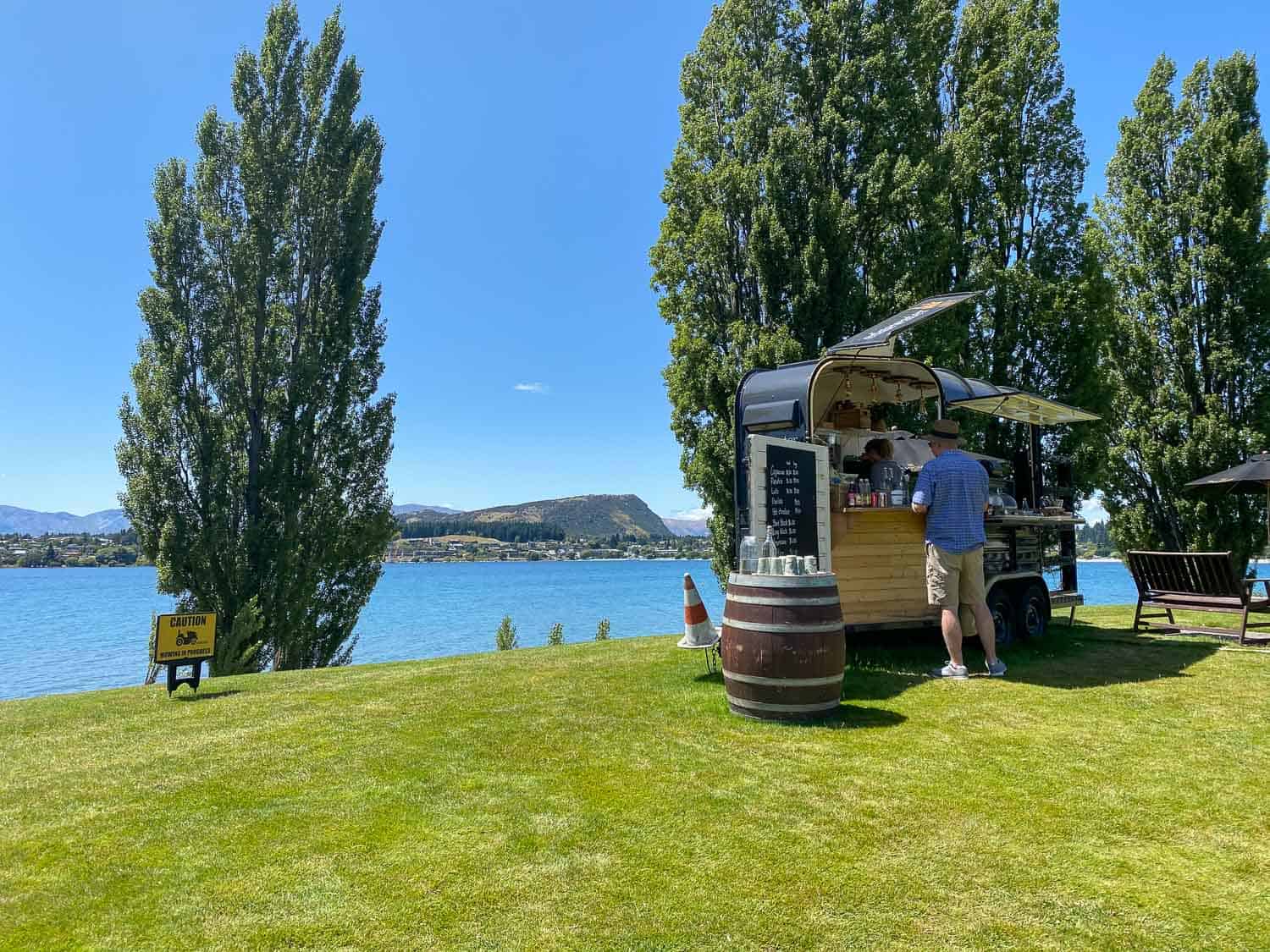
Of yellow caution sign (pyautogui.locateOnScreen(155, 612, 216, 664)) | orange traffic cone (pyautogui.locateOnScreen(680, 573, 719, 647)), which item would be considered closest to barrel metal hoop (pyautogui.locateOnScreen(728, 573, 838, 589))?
orange traffic cone (pyautogui.locateOnScreen(680, 573, 719, 647))

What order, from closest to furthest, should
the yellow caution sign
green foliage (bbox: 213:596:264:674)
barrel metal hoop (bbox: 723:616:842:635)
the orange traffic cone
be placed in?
barrel metal hoop (bbox: 723:616:842:635) → the yellow caution sign → the orange traffic cone → green foliage (bbox: 213:596:264:674)

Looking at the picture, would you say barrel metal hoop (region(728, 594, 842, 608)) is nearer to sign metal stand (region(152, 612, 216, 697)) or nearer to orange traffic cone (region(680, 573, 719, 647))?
orange traffic cone (region(680, 573, 719, 647))

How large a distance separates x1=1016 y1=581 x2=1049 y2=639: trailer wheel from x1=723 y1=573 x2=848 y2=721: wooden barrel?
14.1 feet

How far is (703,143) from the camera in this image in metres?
12.8

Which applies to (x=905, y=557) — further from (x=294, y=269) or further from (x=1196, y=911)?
(x=294, y=269)

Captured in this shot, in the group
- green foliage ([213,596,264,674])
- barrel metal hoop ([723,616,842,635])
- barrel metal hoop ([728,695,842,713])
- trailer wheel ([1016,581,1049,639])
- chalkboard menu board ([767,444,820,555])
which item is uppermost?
chalkboard menu board ([767,444,820,555])

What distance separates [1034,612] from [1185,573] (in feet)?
5.89

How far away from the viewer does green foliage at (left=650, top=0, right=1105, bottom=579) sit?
11852 millimetres

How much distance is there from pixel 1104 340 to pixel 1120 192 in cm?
524

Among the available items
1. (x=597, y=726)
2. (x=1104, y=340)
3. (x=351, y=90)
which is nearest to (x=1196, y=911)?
(x=597, y=726)

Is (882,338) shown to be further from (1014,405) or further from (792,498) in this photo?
(1014,405)

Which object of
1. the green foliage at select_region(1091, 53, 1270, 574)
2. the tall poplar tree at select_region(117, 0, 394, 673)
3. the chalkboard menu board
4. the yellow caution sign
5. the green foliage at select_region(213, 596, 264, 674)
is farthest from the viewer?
the green foliage at select_region(1091, 53, 1270, 574)

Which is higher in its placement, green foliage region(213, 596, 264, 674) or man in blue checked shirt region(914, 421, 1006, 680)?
man in blue checked shirt region(914, 421, 1006, 680)

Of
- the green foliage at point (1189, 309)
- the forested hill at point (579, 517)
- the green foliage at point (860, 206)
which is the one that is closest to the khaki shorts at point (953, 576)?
the green foliage at point (860, 206)
